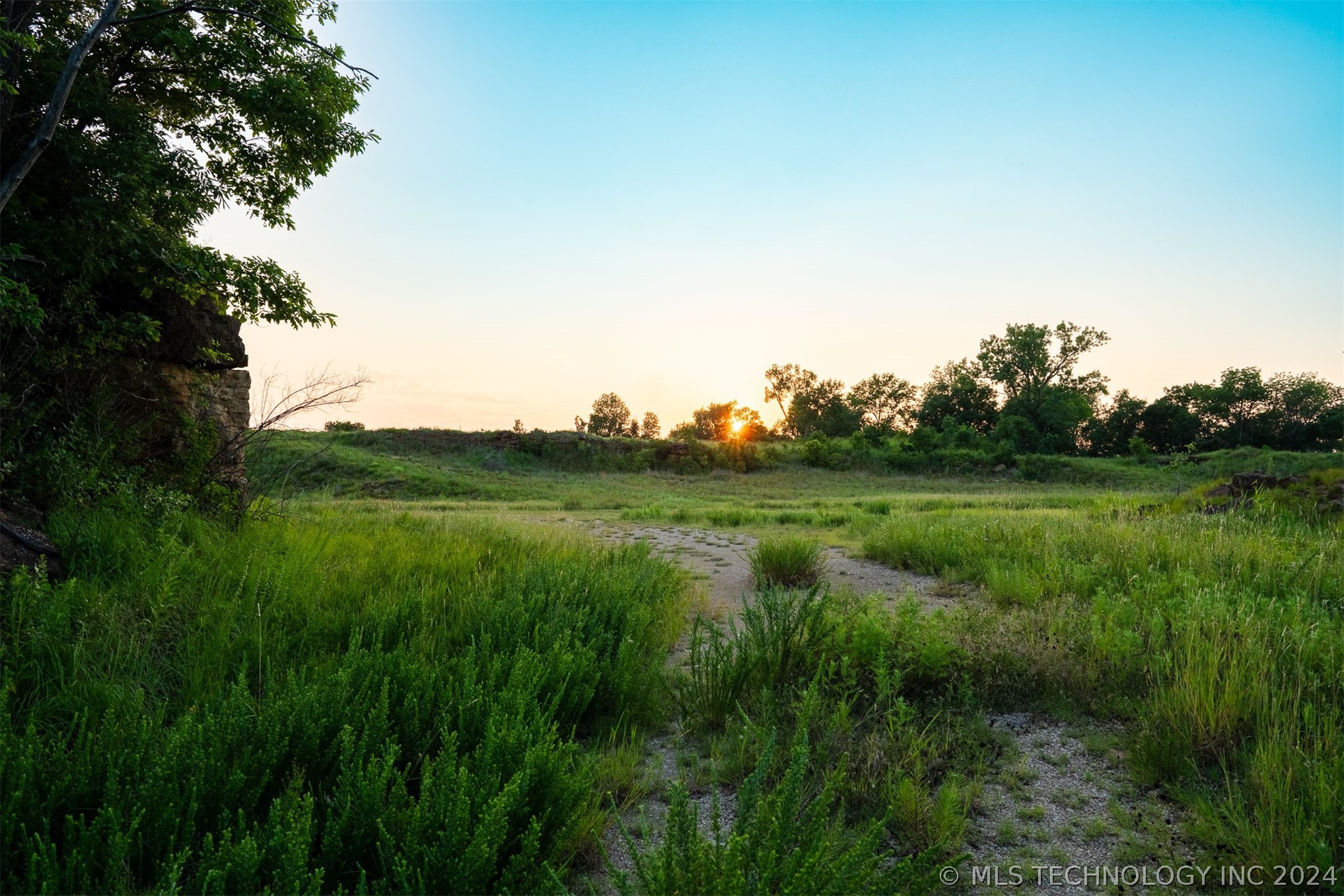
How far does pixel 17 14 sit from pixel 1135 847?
1067 cm

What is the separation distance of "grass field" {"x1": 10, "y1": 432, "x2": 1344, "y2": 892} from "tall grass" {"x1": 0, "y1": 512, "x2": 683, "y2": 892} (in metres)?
0.02

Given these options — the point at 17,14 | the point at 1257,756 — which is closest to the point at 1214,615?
the point at 1257,756

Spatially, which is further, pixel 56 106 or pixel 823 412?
pixel 823 412

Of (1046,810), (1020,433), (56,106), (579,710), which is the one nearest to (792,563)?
(579,710)

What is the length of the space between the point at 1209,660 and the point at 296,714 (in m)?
4.15

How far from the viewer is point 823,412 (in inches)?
Answer: 2472

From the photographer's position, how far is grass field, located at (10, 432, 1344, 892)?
1948 mm

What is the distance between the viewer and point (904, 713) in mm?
2961

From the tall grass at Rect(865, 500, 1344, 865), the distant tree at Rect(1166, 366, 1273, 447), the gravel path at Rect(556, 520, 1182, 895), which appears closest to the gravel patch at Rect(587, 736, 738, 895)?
the gravel path at Rect(556, 520, 1182, 895)

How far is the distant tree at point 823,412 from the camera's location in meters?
61.2

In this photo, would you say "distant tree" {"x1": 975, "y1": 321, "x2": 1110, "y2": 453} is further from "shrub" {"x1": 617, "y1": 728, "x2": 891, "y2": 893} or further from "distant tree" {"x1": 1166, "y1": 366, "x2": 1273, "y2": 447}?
"shrub" {"x1": 617, "y1": 728, "x2": 891, "y2": 893}

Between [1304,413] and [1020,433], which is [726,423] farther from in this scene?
[1304,413]

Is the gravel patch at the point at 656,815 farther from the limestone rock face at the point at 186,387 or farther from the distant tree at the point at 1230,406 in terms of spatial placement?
the distant tree at the point at 1230,406

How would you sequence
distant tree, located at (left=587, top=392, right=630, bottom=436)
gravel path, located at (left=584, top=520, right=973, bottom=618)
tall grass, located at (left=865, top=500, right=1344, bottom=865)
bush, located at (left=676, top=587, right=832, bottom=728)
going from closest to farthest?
tall grass, located at (left=865, top=500, right=1344, bottom=865), bush, located at (left=676, top=587, right=832, bottom=728), gravel path, located at (left=584, top=520, right=973, bottom=618), distant tree, located at (left=587, top=392, right=630, bottom=436)
